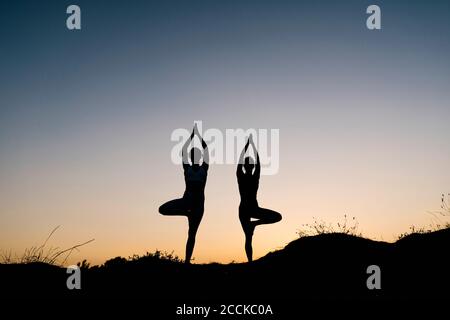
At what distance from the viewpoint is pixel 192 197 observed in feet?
38.2

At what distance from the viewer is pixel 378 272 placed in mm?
7938

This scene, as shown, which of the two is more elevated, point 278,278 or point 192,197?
point 192,197

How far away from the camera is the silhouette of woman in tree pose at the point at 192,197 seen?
1148cm

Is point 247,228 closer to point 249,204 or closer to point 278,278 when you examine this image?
point 249,204

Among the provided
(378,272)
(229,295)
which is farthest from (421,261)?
(229,295)

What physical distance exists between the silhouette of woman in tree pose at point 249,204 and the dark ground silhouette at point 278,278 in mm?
1554

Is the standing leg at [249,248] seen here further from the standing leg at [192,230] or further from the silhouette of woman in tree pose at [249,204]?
the standing leg at [192,230]

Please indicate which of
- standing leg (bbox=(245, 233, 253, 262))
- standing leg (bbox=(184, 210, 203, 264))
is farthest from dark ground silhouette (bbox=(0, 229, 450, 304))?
standing leg (bbox=(245, 233, 253, 262))

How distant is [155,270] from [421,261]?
19.2ft

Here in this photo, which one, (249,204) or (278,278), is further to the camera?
(249,204)

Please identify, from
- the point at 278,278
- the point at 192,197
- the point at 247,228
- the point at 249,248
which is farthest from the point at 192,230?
the point at 278,278

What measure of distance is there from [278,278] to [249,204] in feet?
12.5
